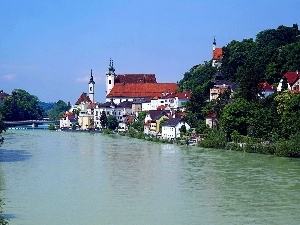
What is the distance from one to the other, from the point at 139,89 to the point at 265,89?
87.2 ft

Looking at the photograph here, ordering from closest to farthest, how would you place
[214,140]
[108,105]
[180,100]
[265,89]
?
1. [214,140]
2. [265,89]
3. [180,100]
4. [108,105]

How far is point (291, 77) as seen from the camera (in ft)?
94.2

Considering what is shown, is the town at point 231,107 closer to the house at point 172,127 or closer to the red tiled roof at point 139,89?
the house at point 172,127

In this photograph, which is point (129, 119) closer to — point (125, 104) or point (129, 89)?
point (125, 104)

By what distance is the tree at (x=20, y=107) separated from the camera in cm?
5338

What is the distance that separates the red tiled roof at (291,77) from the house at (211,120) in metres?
3.22

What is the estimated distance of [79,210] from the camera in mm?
12320

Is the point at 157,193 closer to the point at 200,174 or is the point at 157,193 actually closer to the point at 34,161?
the point at 200,174

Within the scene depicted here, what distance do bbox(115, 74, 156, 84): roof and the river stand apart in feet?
114

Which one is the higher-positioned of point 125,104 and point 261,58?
point 261,58

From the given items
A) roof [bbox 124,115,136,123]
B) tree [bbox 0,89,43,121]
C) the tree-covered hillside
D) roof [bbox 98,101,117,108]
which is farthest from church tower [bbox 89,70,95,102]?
the tree-covered hillside

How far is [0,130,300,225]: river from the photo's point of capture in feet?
38.8

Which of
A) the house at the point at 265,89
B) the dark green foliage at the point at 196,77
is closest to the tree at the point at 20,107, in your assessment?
the dark green foliage at the point at 196,77

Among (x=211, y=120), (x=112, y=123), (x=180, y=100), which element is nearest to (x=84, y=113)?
(x=112, y=123)
